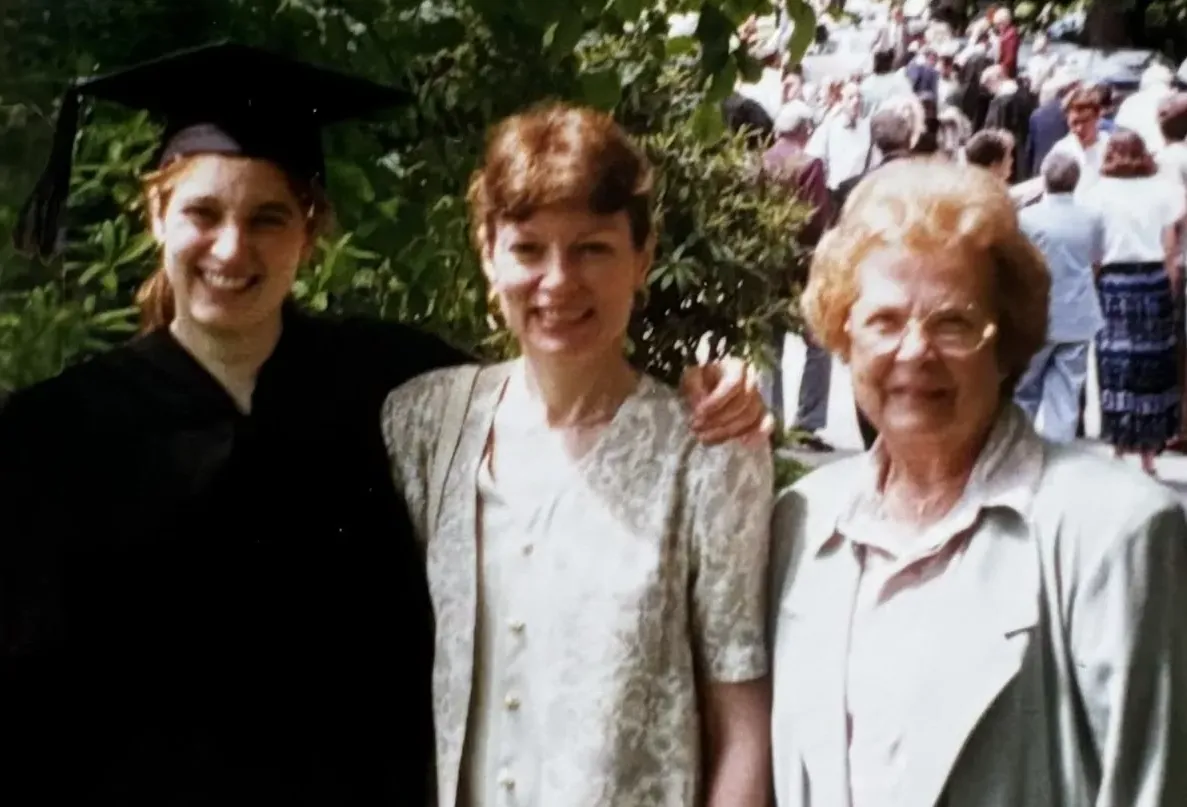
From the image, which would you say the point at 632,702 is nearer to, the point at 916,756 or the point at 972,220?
the point at 916,756

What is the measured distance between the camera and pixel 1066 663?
103 cm

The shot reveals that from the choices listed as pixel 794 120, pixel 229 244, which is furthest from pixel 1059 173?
pixel 229 244

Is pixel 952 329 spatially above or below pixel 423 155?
below

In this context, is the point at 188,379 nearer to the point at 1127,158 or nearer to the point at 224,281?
the point at 224,281

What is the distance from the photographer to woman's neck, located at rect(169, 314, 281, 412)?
1229 millimetres

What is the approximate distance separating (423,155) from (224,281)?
0.72 ft

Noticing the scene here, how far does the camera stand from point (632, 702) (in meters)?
1.13

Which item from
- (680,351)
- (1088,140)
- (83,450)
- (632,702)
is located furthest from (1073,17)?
(83,450)

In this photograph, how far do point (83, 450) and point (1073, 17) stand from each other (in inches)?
35.8

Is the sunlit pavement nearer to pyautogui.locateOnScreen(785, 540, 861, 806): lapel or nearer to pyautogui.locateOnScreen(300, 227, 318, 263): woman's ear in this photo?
pyautogui.locateOnScreen(785, 540, 861, 806): lapel

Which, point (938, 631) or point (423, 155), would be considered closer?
point (938, 631)

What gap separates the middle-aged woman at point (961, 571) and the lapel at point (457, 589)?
10.1 inches

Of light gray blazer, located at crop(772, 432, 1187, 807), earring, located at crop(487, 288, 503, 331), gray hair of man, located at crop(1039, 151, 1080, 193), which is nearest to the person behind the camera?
light gray blazer, located at crop(772, 432, 1187, 807)

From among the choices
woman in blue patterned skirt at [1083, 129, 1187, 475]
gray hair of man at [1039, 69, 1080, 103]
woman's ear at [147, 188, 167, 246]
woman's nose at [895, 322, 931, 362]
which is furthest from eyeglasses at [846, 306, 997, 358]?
woman's ear at [147, 188, 167, 246]
